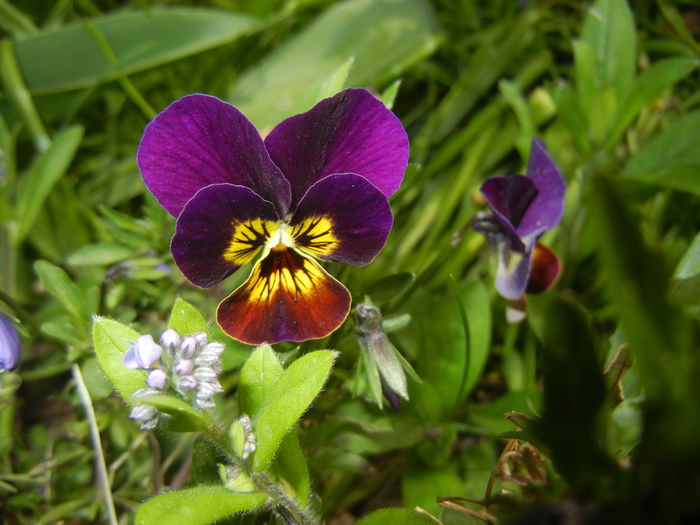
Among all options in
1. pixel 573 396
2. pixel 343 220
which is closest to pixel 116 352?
pixel 343 220

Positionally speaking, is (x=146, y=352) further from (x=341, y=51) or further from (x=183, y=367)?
(x=341, y=51)

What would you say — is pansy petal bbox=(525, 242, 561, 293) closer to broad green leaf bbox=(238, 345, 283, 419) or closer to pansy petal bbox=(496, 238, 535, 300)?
pansy petal bbox=(496, 238, 535, 300)

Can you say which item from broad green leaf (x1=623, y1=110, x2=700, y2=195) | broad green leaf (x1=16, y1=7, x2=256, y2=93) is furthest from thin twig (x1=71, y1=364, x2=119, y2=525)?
broad green leaf (x1=623, y1=110, x2=700, y2=195)

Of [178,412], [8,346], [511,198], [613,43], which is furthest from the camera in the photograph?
[613,43]

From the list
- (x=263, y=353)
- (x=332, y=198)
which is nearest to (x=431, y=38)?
(x=332, y=198)

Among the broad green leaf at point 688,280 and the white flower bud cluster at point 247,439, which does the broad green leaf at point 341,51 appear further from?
the white flower bud cluster at point 247,439

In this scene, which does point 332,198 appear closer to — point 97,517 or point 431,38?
point 97,517

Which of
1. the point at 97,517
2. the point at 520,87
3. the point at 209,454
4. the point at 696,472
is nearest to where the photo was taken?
the point at 696,472
